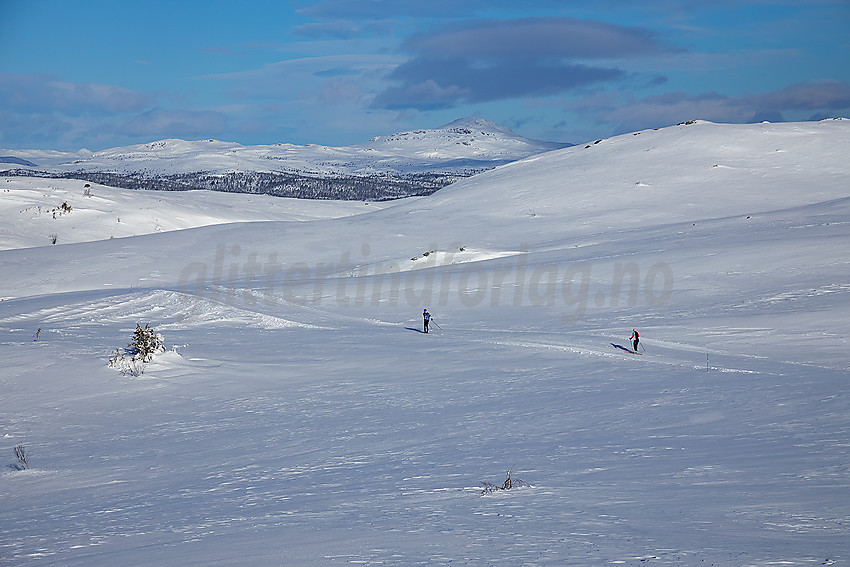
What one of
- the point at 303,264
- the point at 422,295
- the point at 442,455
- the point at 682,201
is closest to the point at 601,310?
the point at 422,295

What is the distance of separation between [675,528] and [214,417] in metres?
10.7

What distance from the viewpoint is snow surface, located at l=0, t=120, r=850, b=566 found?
7.93 meters

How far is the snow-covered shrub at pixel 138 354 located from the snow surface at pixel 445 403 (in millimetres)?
310

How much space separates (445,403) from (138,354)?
9323 mm

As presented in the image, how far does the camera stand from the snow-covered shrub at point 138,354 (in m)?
18.3

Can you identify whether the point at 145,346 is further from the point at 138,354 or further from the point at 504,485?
the point at 504,485

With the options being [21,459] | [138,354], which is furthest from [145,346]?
[21,459]

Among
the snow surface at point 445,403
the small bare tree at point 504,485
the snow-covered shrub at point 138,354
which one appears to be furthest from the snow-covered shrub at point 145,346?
the small bare tree at point 504,485

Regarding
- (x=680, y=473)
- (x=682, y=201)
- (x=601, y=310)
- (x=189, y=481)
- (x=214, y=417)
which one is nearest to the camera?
(x=680, y=473)

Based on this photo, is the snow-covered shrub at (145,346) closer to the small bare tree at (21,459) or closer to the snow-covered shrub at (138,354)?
the snow-covered shrub at (138,354)

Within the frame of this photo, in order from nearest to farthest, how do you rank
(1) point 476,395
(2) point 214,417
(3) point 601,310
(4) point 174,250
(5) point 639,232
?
(2) point 214,417 → (1) point 476,395 → (3) point 601,310 → (5) point 639,232 → (4) point 174,250

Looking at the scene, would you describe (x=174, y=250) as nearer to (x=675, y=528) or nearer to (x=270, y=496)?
(x=270, y=496)

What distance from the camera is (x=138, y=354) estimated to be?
18.8 m

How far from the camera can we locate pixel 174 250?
44781 millimetres
